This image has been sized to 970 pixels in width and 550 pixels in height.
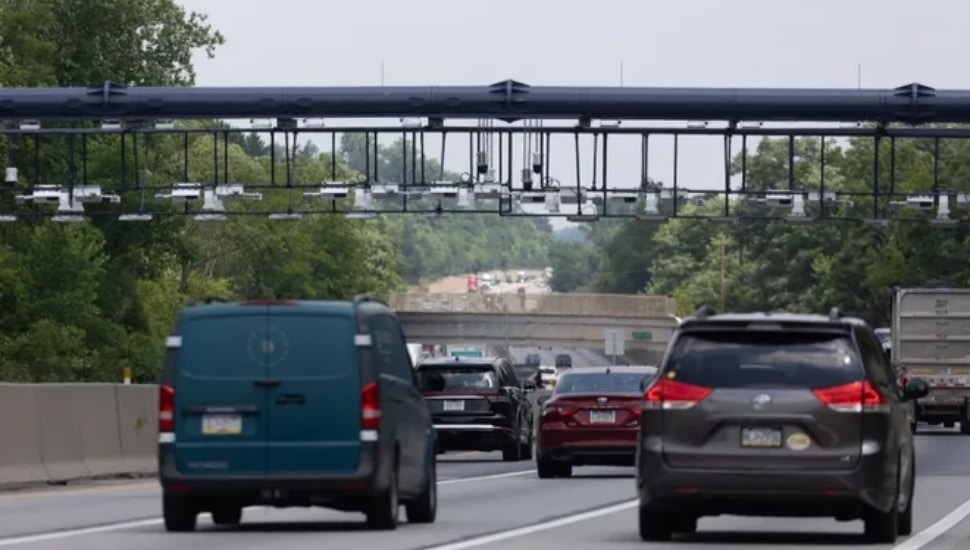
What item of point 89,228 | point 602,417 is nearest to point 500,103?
point 602,417

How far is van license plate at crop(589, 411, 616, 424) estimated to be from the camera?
33.1 m

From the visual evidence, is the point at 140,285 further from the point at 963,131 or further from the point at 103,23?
the point at 963,131

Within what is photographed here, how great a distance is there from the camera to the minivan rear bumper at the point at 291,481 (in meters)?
19.4

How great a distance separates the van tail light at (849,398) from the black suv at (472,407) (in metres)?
20.9

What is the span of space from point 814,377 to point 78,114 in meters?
32.3

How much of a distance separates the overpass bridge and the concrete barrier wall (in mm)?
94660

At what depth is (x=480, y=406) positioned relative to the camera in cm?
3912

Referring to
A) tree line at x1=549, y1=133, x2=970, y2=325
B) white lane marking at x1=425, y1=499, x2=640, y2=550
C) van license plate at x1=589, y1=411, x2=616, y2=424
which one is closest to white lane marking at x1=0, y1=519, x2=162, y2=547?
white lane marking at x1=425, y1=499, x2=640, y2=550

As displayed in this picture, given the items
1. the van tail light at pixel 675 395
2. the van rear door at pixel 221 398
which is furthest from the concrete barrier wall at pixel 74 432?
the van tail light at pixel 675 395

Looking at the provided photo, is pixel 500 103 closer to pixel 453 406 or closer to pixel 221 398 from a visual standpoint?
pixel 453 406

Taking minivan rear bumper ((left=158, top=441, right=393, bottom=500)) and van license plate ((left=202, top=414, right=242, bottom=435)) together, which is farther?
van license plate ((left=202, top=414, right=242, bottom=435))

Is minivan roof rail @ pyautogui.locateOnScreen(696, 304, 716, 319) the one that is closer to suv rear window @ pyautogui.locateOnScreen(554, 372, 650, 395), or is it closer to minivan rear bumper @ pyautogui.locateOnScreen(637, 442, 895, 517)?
minivan rear bumper @ pyautogui.locateOnScreen(637, 442, 895, 517)

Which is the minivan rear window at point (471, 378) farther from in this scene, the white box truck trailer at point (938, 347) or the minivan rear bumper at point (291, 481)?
the white box truck trailer at point (938, 347)

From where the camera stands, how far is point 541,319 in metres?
132
